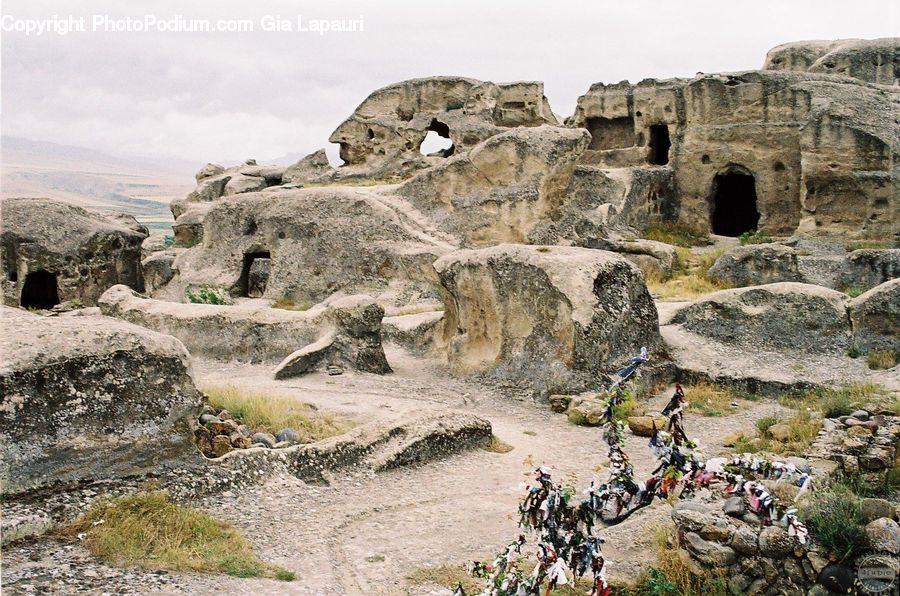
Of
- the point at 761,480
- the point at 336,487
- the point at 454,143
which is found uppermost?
the point at 454,143

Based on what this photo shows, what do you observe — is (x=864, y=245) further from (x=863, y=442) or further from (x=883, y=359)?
(x=863, y=442)

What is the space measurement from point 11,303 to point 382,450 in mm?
14677

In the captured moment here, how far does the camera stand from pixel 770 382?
10898 mm

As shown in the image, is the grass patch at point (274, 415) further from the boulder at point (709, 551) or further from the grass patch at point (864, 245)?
the grass patch at point (864, 245)

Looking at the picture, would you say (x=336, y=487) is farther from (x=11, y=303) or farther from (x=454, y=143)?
(x=454, y=143)

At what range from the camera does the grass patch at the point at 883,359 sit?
36.2 feet

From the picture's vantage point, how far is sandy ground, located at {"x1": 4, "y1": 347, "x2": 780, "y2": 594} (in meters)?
5.75

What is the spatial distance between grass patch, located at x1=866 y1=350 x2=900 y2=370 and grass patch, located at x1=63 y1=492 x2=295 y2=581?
8.43m

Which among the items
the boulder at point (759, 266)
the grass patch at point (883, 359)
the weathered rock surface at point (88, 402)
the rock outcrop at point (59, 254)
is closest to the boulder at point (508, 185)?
the boulder at point (759, 266)

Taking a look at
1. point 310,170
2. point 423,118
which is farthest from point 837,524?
point 310,170

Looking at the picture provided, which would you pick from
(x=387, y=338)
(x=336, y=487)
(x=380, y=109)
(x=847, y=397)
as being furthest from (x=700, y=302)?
(x=380, y=109)

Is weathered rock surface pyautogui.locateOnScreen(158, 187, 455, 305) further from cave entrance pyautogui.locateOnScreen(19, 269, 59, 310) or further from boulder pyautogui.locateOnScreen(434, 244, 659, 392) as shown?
boulder pyautogui.locateOnScreen(434, 244, 659, 392)

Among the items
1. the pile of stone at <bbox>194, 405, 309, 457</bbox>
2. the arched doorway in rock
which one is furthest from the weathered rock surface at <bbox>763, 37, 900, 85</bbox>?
the pile of stone at <bbox>194, 405, 309, 457</bbox>

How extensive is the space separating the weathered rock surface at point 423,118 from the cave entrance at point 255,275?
574cm
